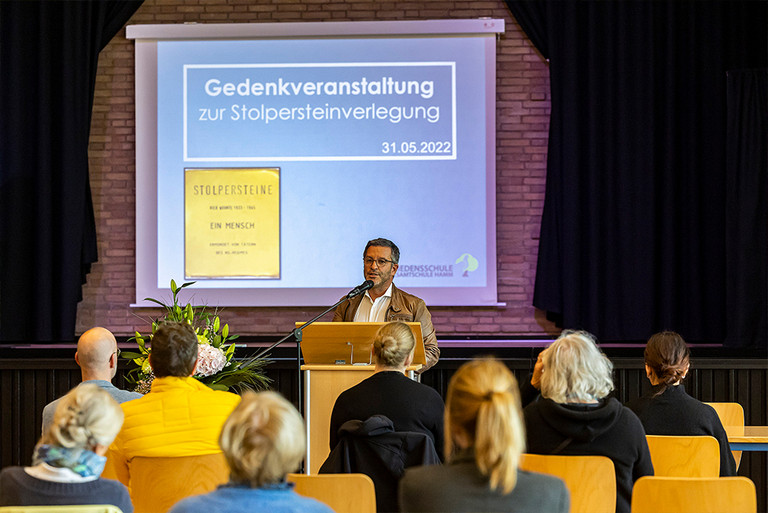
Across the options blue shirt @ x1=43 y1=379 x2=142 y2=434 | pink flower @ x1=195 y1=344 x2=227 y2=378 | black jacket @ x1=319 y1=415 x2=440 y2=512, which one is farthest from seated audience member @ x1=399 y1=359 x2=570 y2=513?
pink flower @ x1=195 y1=344 x2=227 y2=378

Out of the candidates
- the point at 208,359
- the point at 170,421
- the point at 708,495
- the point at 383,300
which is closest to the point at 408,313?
the point at 383,300

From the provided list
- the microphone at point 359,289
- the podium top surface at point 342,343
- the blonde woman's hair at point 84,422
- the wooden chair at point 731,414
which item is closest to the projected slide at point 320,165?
the podium top surface at point 342,343

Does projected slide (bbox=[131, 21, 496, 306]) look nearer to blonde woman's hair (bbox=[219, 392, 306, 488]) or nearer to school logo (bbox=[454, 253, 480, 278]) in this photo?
school logo (bbox=[454, 253, 480, 278])

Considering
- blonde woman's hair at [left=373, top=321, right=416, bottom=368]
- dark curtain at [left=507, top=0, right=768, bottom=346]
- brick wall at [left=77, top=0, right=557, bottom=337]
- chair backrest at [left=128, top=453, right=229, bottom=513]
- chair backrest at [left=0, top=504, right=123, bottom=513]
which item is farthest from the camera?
brick wall at [left=77, top=0, right=557, bottom=337]

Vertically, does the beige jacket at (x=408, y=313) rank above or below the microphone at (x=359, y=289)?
below

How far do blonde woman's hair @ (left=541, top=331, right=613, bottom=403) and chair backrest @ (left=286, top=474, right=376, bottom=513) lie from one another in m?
0.68

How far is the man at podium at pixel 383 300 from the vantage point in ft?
16.2

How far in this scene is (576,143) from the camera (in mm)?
6715

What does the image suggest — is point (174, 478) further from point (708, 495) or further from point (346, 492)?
point (708, 495)

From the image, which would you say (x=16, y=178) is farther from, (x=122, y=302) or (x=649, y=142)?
(x=649, y=142)

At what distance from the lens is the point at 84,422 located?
2047 mm

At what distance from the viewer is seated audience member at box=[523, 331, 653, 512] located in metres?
2.73

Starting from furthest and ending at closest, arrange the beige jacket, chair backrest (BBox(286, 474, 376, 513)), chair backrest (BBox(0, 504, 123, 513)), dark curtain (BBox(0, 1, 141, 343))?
dark curtain (BBox(0, 1, 141, 343)) < the beige jacket < chair backrest (BBox(286, 474, 376, 513)) < chair backrest (BBox(0, 504, 123, 513))

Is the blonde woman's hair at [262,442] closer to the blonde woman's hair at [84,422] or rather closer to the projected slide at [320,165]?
the blonde woman's hair at [84,422]
